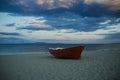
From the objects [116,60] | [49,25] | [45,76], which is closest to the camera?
[45,76]

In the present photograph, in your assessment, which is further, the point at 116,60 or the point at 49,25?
the point at 116,60

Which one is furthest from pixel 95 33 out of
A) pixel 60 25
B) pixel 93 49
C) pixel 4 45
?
pixel 4 45

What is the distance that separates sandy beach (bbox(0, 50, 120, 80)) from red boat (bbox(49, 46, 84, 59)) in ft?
0.14

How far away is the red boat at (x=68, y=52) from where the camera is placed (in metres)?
2.20

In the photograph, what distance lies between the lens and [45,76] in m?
2.04

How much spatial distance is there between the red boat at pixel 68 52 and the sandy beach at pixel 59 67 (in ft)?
0.14

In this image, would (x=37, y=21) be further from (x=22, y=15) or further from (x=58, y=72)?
(x=58, y=72)

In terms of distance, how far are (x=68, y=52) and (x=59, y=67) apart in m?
0.18

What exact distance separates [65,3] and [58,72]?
2.22 ft

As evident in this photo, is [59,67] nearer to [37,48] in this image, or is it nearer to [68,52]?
[68,52]

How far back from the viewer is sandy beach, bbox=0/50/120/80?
81.5 inches

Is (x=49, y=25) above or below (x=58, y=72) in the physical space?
above

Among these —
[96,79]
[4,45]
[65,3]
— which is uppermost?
[65,3]

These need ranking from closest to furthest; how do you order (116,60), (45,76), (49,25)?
(45,76) → (49,25) → (116,60)
